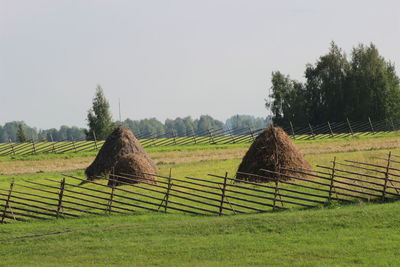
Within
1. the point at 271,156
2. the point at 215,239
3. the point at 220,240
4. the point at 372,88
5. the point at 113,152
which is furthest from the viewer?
the point at 372,88

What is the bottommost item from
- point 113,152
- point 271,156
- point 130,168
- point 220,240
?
point 220,240

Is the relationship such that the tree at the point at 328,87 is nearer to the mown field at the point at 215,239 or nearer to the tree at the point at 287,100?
the tree at the point at 287,100

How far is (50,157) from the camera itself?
48.7 meters

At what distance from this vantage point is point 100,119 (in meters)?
71.8

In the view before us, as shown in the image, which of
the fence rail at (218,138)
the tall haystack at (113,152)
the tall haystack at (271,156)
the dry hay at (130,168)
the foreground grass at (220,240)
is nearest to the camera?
the foreground grass at (220,240)

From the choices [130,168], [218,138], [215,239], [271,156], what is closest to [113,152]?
[130,168]

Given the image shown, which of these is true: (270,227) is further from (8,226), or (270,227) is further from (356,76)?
(356,76)

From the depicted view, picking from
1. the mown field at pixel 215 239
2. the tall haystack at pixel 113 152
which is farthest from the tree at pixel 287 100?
the mown field at pixel 215 239

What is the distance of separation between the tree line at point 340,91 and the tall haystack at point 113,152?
40959 millimetres

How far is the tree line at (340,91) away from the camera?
68312 millimetres

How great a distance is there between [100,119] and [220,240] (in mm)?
57088

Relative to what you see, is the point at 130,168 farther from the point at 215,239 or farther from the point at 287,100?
the point at 287,100

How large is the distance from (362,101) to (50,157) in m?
35.6

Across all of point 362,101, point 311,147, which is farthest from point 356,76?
point 311,147
